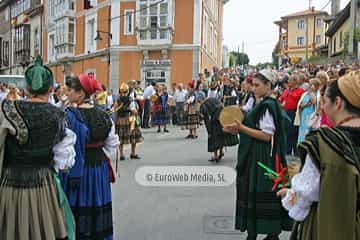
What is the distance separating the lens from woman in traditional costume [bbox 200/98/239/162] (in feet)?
31.9

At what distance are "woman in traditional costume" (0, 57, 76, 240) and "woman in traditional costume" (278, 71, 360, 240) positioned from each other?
1.80 m

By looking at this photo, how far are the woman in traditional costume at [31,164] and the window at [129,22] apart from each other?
25265 mm

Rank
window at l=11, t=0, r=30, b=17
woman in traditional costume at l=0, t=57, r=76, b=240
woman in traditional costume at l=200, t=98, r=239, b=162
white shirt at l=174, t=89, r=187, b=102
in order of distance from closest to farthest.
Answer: woman in traditional costume at l=0, t=57, r=76, b=240, woman in traditional costume at l=200, t=98, r=239, b=162, white shirt at l=174, t=89, r=187, b=102, window at l=11, t=0, r=30, b=17

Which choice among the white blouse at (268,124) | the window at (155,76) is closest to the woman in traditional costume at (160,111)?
the window at (155,76)

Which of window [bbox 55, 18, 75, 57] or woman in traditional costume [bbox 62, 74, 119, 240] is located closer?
woman in traditional costume [bbox 62, 74, 119, 240]

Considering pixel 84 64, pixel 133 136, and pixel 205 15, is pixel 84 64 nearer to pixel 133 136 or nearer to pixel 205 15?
pixel 205 15

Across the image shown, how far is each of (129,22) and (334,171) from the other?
2689 centimetres

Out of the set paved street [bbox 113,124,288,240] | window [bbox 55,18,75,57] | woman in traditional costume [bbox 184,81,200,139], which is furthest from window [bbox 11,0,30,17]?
paved street [bbox 113,124,288,240]

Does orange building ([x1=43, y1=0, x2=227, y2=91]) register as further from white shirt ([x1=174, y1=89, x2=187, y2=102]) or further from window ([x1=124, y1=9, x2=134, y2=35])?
white shirt ([x1=174, y1=89, x2=187, y2=102])

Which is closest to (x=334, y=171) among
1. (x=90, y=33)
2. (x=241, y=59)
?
(x=90, y=33)

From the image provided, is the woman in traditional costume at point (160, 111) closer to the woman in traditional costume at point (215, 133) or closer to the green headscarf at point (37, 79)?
the woman in traditional costume at point (215, 133)

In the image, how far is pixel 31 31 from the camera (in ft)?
157

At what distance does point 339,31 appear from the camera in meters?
41.2

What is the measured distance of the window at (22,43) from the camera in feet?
163
